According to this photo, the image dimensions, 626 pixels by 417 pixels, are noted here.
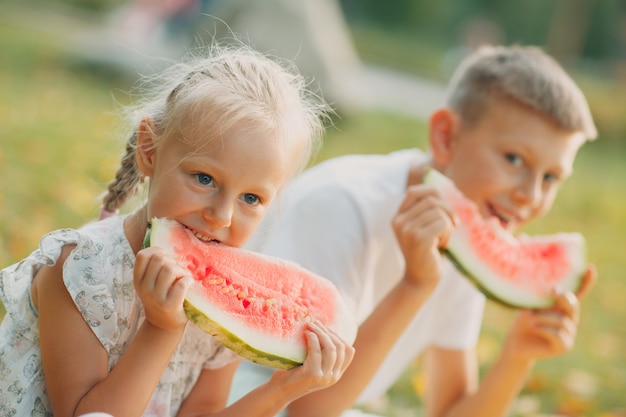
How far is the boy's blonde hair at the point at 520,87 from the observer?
9.98 ft

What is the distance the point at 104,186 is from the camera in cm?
512

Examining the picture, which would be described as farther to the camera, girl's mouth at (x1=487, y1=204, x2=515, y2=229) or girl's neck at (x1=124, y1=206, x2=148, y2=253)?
girl's mouth at (x1=487, y1=204, x2=515, y2=229)

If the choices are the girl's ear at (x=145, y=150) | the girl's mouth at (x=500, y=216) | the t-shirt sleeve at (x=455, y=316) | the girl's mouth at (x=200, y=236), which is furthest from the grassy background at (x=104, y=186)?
the girl's mouth at (x=500, y=216)

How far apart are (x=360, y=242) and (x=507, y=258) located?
520 mm

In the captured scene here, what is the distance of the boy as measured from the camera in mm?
3033

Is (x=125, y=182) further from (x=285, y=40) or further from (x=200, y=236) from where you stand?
(x=285, y=40)

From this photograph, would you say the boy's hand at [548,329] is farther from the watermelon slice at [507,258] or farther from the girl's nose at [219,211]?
the girl's nose at [219,211]

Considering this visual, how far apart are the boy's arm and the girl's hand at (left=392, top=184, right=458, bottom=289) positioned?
61cm

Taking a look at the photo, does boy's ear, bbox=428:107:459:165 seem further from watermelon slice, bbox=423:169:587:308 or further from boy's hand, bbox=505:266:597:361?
boy's hand, bbox=505:266:597:361

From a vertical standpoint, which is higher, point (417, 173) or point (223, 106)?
point (223, 106)

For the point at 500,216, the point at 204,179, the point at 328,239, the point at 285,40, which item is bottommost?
the point at 285,40

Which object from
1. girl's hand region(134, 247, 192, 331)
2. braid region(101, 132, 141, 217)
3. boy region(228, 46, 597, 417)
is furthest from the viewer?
boy region(228, 46, 597, 417)

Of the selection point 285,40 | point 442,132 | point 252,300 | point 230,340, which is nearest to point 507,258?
point 442,132

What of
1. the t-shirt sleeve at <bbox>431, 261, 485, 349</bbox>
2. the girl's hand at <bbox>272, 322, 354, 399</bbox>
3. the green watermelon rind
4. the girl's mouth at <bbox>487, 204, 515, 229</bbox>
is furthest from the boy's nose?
the green watermelon rind
